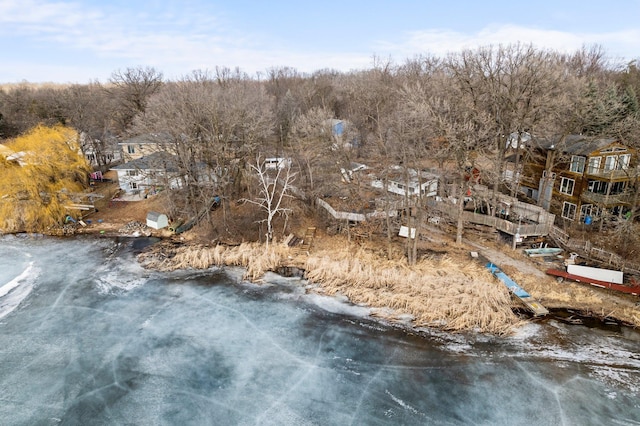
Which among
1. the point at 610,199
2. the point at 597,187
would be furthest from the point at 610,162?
the point at 610,199

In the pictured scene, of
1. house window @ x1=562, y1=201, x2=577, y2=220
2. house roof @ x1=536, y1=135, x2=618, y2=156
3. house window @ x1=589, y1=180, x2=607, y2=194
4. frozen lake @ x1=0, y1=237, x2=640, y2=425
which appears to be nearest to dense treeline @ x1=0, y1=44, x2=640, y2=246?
house roof @ x1=536, y1=135, x2=618, y2=156

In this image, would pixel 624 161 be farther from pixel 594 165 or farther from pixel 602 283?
pixel 602 283

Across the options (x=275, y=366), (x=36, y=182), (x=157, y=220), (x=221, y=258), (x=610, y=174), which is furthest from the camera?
(x=157, y=220)

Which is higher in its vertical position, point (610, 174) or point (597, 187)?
point (610, 174)

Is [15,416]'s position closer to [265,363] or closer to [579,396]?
[265,363]

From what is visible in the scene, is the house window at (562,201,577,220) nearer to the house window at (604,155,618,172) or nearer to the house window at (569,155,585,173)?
the house window at (569,155,585,173)
